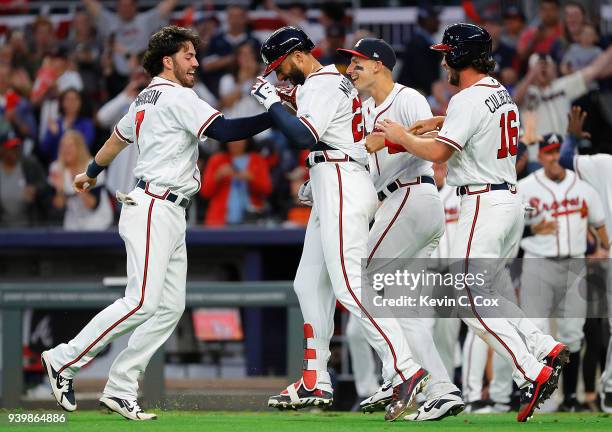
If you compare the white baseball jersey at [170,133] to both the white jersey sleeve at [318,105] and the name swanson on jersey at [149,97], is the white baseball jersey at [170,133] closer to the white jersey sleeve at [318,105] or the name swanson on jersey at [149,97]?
the name swanson on jersey at [149,97]

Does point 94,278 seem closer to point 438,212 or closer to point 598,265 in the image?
point 598,265

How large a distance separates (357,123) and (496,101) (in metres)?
0.78

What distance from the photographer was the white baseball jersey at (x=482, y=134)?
6.22m

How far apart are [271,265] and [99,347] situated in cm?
518

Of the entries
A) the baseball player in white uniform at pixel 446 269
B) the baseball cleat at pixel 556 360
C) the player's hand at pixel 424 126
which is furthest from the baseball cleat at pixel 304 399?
the baseball player in white uniform at pixel 446 269

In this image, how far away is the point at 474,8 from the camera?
11.8 metres

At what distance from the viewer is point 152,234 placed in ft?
20.5

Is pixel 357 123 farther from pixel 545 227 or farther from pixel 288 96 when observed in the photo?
pixel 545 227

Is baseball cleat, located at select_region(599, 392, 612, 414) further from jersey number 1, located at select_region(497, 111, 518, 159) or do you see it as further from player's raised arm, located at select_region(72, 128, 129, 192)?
player's raised arm, located at select_region(72, 128, 129, 192)

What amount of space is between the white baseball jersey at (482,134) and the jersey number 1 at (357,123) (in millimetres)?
505

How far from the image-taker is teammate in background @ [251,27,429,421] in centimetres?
616

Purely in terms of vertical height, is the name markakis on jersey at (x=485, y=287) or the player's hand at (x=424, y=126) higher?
the player's hand at (x=424, y=126)

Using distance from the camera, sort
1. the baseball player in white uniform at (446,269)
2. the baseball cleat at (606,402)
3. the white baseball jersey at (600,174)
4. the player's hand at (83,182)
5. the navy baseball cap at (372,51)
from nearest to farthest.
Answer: the navy baseball cap at (372,51)
the player's hand at (83,182)
the white baseball jersey at (600,174)
the baseball cleat at (606,402)
the baseball player in white uniform at (446,269)

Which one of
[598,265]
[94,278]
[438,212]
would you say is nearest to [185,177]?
[438,212]
